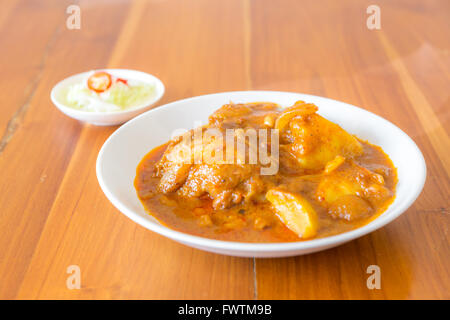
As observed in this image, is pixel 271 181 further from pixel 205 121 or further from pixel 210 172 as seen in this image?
pixel 205 121

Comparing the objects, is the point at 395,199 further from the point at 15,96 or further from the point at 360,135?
the point at 15,96

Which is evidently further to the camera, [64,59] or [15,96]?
[64,59]

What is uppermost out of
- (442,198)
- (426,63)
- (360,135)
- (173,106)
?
(173,106)

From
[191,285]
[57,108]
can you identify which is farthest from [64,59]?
[191,285]
